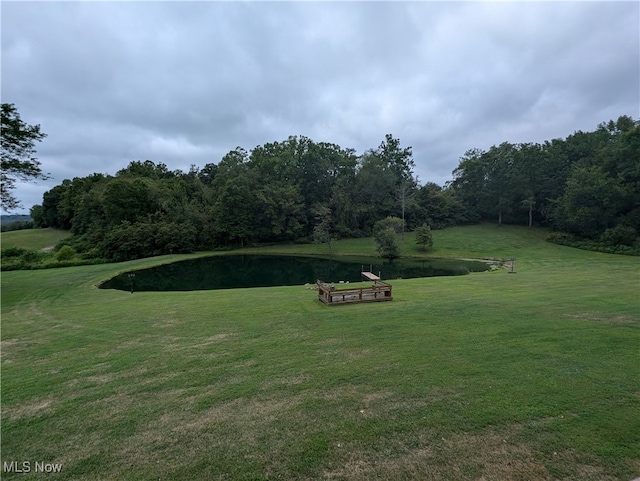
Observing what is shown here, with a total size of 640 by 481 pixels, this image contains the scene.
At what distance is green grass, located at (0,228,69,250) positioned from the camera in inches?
1927

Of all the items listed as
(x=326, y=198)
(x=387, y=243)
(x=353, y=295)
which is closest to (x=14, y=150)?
(x=353, y=295)

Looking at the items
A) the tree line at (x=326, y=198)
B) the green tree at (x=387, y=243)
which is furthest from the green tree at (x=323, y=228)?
the green tree at (x=387, y=243)

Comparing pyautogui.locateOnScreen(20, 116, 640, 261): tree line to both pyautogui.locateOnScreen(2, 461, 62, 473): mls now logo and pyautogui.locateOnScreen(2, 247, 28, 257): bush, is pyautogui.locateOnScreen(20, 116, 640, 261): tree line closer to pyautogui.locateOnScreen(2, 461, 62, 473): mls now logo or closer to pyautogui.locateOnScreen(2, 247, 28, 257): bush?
pyautogui.locateOnScreen(2, 247, 28, 257): bush

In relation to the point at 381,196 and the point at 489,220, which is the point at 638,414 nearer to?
the point at 381,196

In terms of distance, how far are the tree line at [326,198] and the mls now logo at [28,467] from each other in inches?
1718

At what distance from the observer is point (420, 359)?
6438 millimetres

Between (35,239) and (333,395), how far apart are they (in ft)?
227

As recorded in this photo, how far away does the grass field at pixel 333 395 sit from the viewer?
3740mm

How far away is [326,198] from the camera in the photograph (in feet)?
190

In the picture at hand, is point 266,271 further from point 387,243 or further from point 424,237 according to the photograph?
point 424,237

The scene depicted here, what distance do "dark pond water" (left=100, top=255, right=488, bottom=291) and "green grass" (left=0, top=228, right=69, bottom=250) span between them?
29.9 m

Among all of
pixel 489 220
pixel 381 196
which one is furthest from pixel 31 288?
pixel 489 220

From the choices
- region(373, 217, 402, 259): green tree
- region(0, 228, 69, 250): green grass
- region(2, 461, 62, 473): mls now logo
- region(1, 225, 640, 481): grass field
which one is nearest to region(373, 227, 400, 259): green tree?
region(373, 217, 402, 259): green tree

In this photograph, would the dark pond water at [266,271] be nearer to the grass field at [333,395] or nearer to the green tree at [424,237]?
the green tree at [424,237]
